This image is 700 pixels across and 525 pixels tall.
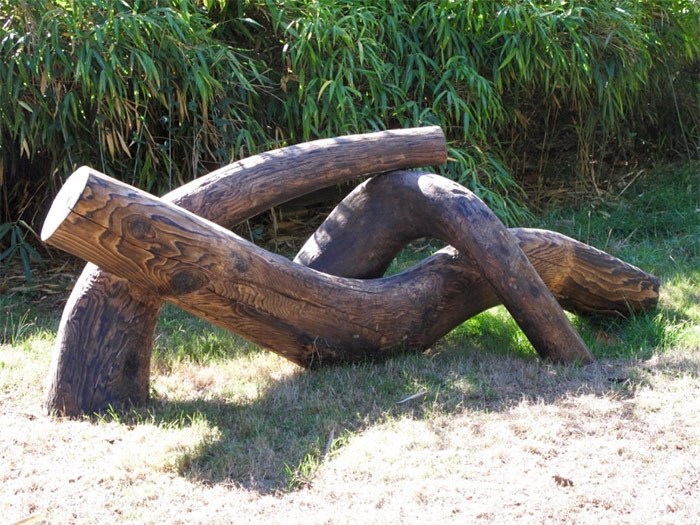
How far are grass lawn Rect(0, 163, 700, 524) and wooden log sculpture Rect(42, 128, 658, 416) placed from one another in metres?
0.16

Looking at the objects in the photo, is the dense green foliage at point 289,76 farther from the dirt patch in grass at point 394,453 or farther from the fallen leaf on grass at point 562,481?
the fallen leaf on grass at point 562,481

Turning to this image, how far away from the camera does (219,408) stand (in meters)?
3.97

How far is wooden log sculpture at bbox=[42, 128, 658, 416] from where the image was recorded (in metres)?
3.59

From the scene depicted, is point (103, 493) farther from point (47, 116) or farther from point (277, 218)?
point (277, 218)

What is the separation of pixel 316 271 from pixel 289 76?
2.42 meters

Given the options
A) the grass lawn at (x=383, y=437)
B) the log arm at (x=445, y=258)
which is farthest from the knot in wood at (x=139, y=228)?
the log arm at (x=445, y=258)

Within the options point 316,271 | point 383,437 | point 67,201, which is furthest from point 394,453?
point 67,201

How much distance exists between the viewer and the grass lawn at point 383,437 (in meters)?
3.06

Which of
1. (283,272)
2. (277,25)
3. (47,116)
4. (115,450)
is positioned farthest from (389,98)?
(115,450)

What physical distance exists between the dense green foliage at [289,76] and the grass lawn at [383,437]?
1.45 metres

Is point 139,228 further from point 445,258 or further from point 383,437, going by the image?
point 445,258

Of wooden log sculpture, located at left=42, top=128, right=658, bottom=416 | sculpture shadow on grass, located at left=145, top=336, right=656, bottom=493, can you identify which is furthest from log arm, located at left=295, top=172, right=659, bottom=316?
sculpture shadow on grass, located at left=145, top=336, right=656, bottom=493

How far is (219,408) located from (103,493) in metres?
0.85

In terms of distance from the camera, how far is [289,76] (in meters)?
6.22
